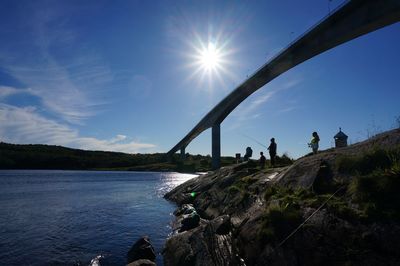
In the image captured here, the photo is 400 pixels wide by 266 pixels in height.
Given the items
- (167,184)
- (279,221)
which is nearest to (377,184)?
(279,221)

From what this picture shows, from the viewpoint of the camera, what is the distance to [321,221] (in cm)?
1027

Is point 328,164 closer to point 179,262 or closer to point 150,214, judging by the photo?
point 179,262

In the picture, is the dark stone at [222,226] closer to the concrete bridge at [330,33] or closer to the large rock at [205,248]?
the large rock at [205,248]

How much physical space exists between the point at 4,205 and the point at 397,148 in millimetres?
41167

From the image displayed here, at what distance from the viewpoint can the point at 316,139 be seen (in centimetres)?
2222

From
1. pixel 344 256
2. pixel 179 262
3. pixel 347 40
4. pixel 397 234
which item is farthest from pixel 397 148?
pixel 347 40

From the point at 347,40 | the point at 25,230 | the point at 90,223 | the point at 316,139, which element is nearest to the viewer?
the point at 316,139

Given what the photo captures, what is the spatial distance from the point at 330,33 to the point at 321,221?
32.5 metres

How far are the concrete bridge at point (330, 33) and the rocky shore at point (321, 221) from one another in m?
21.9

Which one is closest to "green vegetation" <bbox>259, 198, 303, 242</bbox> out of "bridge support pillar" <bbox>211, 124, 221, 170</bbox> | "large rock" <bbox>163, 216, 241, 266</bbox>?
"large rock" <bbox>163, 216, 241, 266</bbox>

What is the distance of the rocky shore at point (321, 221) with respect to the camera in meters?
8.98

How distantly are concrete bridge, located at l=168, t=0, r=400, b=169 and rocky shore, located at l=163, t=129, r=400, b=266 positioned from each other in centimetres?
2191

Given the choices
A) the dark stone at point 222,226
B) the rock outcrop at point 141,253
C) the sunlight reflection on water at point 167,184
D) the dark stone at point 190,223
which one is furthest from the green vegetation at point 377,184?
the sunlight reflection on water at point 167,184

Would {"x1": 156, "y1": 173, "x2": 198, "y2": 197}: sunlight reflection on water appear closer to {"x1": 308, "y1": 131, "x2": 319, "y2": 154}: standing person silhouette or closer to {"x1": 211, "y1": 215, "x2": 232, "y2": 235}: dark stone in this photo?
{"x1": 308, "y1": 131, "x2": 319, "y2": 154}: standing person silhouette
